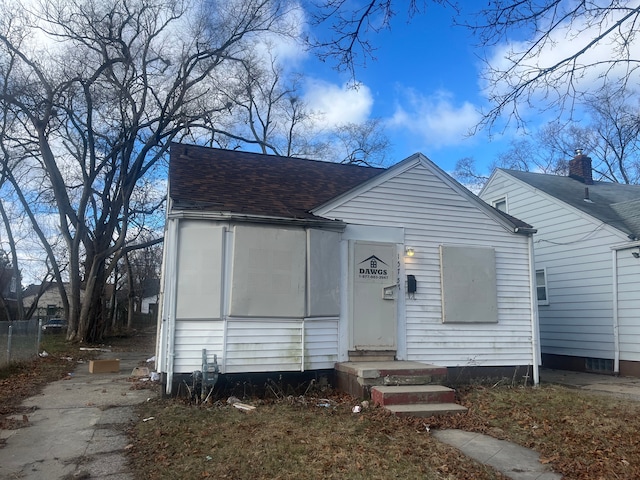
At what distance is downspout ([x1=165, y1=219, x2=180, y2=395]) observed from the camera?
7582mm

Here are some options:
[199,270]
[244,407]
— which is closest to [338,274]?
[199,270]

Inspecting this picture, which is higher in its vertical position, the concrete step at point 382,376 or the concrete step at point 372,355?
the concrete step at point 372,355

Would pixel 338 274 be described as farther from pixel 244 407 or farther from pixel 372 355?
pixel 244 407

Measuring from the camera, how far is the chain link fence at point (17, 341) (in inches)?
451

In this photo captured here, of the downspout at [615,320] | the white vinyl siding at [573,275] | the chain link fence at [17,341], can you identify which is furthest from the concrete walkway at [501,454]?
the chain link fence at [17,341]

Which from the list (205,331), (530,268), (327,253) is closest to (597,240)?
(530,268)

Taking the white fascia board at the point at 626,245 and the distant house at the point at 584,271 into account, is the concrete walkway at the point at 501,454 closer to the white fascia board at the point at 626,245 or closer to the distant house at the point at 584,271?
the distant house at the point at 584,271

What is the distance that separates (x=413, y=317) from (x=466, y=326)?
1.13 meters

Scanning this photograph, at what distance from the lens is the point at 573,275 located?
13461mm

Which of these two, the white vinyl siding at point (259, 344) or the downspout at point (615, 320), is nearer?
the white vinyl siding at point (259, 344)

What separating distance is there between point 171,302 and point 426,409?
13.4ft

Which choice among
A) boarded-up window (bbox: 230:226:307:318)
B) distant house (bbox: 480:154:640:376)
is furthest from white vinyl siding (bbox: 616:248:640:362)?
boarded-up window (bbox: 230:226:307:318)

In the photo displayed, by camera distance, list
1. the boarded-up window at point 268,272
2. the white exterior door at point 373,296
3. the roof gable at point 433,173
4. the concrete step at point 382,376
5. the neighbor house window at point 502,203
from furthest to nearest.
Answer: the neighbor house window at point 502,203 < the roof gable at point 433,173 < the white exterior door at point 373,296 < the boarded-up window at point 268,272 < the concrete step at point 382,376

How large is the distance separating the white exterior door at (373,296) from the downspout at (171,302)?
9.88ft
